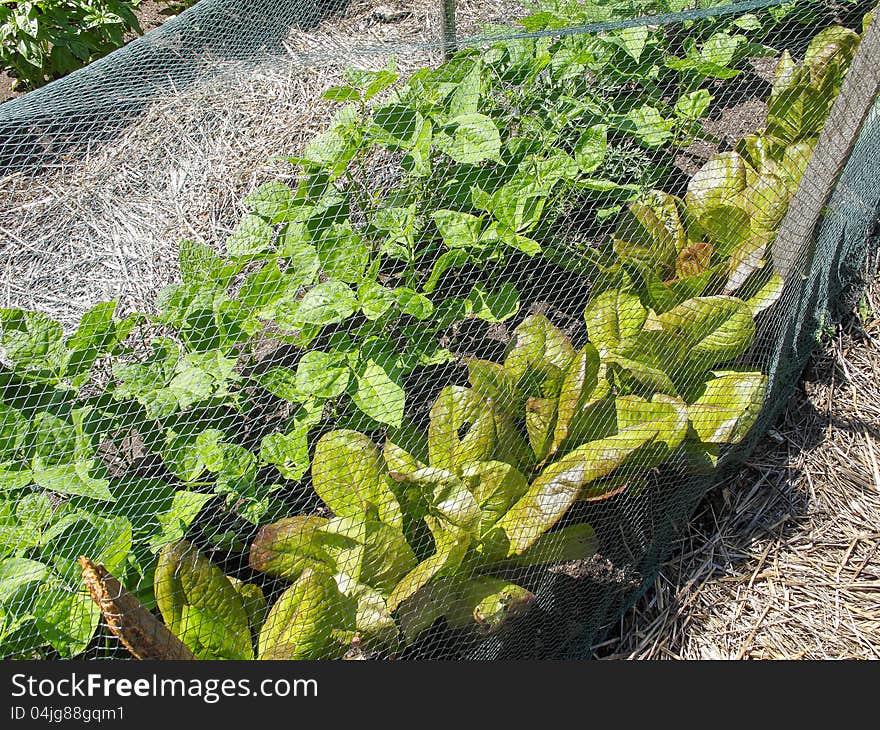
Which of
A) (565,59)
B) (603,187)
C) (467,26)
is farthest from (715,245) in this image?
(467,26)

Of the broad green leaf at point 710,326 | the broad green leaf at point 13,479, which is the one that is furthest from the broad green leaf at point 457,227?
the broad green leaf at point 13,479

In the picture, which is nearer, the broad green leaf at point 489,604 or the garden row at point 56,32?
the broad green leaf at point 489,604

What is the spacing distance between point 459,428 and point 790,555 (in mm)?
798

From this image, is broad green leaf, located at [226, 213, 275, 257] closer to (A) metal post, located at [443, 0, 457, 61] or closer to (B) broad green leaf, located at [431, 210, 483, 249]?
(B) broad green leaf, located at [431, 210, 483, 249]

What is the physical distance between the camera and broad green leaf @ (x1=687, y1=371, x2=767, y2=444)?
149cm

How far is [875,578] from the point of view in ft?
5.14

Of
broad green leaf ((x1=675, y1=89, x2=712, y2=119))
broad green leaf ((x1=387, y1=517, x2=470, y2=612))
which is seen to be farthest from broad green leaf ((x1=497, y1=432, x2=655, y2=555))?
broad green leaf ((x1=675, y1=89, x2=712, y2=119))

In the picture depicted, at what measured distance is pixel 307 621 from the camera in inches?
47.1

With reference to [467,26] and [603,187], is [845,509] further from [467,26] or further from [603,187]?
[467,26]

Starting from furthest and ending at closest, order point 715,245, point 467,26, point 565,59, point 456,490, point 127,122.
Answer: point 467,26 → point 127,122 → point 565,59 → point 715,245 → point 456,490

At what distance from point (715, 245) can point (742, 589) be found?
790 millimetres

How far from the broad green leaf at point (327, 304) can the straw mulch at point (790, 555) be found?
0.87m

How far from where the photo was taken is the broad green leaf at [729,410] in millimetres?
1491

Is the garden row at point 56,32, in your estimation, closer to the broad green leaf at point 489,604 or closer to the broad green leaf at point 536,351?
the broad green leaf at point 536,351
